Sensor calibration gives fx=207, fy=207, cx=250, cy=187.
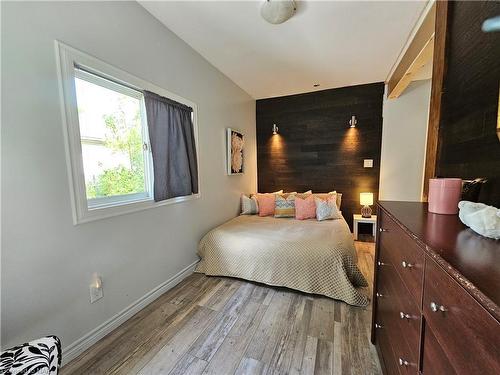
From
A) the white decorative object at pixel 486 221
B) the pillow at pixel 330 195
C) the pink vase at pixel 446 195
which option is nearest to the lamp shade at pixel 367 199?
the pillow at pixel 330 195

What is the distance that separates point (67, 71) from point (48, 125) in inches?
14.2

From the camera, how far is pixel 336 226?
2.51 m

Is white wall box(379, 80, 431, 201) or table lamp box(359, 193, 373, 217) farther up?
white wall box(379, 80, 431, 201)

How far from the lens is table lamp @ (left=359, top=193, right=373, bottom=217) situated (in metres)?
3.31

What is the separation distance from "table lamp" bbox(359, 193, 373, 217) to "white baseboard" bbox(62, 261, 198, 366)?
286 cm

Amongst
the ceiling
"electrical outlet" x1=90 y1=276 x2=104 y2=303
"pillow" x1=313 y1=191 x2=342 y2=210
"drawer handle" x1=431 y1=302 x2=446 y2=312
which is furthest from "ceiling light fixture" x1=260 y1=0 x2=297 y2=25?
"electrical outlet" x1=90 y1=276 x2=104 y2=303

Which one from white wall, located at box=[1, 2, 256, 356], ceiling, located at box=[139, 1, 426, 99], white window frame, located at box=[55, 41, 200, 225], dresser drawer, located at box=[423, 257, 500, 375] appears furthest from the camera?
ceiling, located at box=[139, 1, 426, 99]

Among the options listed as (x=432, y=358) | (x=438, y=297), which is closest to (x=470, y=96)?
(x=438, y=297)

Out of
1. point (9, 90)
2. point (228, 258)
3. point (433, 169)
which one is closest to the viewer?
point (9, 90)

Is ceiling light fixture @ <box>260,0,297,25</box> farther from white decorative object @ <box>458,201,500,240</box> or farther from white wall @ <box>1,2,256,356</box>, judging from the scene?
white decorative object @ <box>458,201,500,240</box>

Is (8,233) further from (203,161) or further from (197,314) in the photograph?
(203,161)

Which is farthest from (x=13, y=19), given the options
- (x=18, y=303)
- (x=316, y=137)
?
(x=316, y=137)

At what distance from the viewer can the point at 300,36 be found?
6.79ft

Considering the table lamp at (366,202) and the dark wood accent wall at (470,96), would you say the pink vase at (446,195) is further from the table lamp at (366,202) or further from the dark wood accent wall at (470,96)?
the table lamp at (366,202)
